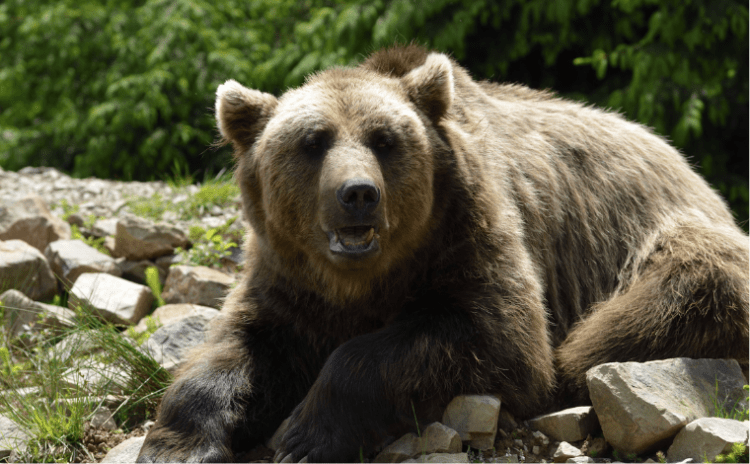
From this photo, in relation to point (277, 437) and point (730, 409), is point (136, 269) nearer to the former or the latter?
point (277, 437)

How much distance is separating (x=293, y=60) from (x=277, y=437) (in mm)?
6039

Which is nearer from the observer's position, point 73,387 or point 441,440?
point 441,440

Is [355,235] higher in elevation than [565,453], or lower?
higher

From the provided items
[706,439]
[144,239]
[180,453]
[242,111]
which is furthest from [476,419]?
[144,239]

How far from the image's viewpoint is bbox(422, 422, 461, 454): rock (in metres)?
3.10

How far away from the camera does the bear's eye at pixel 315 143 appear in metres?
3.49

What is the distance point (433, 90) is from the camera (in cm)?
380

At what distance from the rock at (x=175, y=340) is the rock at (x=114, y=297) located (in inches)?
28.0

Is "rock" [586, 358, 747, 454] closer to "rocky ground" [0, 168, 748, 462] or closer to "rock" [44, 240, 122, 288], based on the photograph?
"rocky ground" [0, 168, 748, 462]

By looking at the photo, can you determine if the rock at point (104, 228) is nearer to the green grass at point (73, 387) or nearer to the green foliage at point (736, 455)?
the green grass at point (73, 387)

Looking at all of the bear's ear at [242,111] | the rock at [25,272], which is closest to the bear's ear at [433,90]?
the bear's ear at [242,111]

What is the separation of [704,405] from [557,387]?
728 millimetres

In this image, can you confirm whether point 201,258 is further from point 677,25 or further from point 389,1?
point 677,25

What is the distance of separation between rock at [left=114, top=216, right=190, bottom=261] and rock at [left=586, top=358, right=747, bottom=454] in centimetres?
371
